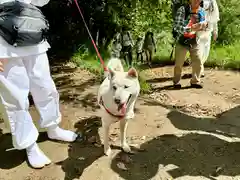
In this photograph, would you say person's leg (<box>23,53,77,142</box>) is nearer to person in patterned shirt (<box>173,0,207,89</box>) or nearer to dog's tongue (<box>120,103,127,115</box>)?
dog's tongue (<box>120,103,127,115</box>)

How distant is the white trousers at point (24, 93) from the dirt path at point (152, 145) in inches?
18.0

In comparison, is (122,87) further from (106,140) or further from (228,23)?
(228,23)

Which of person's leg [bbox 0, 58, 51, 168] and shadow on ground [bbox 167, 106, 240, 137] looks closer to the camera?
person's leg [bbox 0, 58, 51, 168]

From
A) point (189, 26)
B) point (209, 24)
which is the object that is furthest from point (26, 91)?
point (209, 24)

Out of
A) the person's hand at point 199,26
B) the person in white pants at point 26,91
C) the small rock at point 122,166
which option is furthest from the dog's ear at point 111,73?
the person's hand at point 199,26

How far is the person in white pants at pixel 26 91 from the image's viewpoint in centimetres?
360

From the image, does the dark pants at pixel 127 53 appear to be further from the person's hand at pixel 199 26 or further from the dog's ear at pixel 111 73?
the dog's ear at pixel 111 73

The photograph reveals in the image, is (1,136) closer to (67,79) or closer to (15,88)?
(15,88)

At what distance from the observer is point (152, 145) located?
452 cm

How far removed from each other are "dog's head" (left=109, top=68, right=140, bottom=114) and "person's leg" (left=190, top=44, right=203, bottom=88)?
3.07 metres

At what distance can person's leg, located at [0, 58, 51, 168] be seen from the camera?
361 centimetres

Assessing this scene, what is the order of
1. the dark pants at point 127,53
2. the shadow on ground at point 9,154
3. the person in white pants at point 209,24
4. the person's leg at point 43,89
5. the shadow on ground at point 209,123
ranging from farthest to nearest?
the dark pants at point 127,53 → the person in white pants at point 209,24 → the shadow on ground at point 209,123 → the shadow on ground at point 9,154 → the person's leg at point 43,89

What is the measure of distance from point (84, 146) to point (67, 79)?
2749 mm

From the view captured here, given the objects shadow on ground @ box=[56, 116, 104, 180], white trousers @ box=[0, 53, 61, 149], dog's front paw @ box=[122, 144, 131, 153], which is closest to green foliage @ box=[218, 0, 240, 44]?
shadow on ground @ box=[56, 116, 104, 180]
